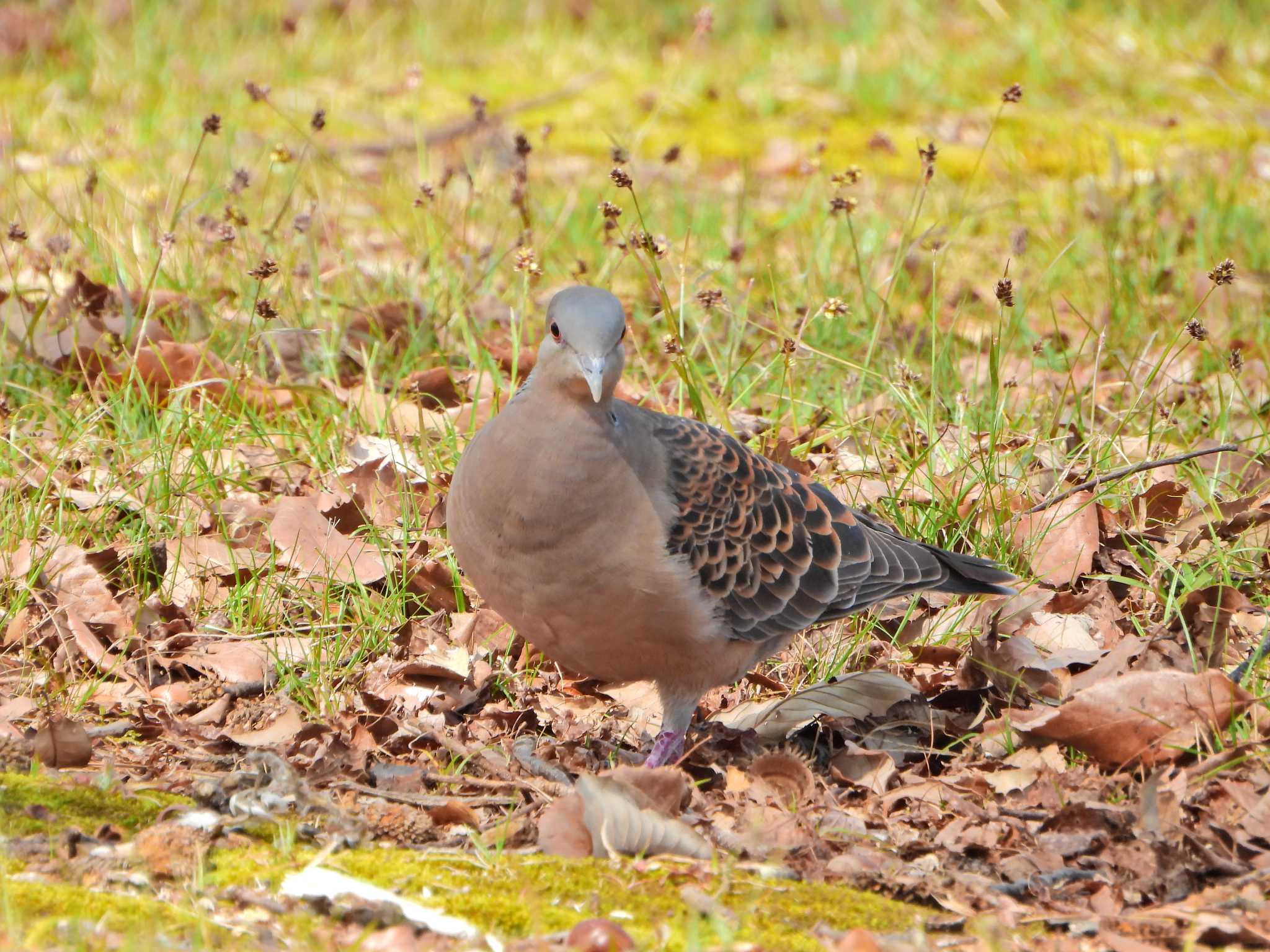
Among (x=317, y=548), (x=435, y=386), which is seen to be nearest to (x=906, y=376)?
(x=435, y=386)

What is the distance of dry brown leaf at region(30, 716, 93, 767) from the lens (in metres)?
3.46

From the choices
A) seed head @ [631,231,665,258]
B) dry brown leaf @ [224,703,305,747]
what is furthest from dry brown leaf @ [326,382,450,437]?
dry brown leaf @ [224,703,305,747]

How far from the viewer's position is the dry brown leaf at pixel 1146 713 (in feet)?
11.7

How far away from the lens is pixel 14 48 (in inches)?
395

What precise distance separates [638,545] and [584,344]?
1.77ft

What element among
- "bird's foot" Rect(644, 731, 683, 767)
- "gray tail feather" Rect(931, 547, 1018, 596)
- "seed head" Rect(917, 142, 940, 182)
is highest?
"seed head" Rect(917, 142, 940, 182)

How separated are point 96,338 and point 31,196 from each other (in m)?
2.30

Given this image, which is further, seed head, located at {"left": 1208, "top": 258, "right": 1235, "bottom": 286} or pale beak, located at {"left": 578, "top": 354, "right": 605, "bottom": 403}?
seed head, located at {"left": 1208, "top": 258, "right": 1235, "bottom": 286}

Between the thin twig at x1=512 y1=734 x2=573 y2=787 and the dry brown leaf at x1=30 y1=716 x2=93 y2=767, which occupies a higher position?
the dry brown leaf at x1=30 y1=716 x2=93 y2=767

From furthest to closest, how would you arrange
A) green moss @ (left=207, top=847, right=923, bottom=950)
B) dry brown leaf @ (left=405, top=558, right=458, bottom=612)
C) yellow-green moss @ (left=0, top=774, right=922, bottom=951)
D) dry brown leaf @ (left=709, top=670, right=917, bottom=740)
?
dry brown leaf @ (left=405, top=558, right=458, bottom=612), dry brown leaf @ (left=709, top=670, right=917, bottom=740), green moss @ (left=207, top=847, right=923, bottom=950), yellow-green moss @ (left=0, top=774, right=922, bottom=951)

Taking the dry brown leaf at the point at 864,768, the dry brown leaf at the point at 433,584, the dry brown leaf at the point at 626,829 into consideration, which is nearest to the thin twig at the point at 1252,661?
the dry brown leaf at the point at 864,768

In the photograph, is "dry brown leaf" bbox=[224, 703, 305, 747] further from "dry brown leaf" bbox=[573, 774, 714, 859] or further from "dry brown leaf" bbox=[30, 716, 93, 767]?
"dry brown leaf" bbox=[573, 774, 714, 859]

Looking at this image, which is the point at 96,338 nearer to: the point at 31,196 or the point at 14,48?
the point at 31,196

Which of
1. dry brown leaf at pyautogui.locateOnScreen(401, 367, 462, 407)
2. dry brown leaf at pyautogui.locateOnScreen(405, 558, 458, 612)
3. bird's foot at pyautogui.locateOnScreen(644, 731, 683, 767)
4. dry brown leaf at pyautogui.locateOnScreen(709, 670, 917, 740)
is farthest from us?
dry brown leaf at pyautogui.locateOnScreen(401, 367, 462, 407)
